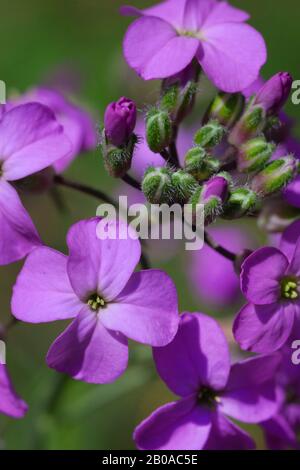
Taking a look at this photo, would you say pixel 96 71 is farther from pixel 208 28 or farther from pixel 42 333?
pixel 208 28

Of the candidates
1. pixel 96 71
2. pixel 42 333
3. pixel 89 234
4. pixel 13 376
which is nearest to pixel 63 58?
pixel 96 71

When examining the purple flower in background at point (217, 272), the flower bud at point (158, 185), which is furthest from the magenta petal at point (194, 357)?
the purple flower in background at point (217, 272)

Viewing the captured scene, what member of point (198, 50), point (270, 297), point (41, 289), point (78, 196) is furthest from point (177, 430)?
point (78, 196)

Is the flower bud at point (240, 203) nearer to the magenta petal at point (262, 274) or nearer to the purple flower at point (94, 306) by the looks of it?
the magenta petal at point (262, 274)

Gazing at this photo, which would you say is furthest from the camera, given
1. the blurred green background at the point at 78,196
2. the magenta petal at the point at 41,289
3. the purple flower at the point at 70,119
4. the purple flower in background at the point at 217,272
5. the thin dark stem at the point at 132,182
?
the purple flower in background at the point at 217,272

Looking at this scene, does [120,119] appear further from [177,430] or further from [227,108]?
[177,430]

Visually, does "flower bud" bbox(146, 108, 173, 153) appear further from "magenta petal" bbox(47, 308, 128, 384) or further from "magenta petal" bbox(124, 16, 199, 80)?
"magenta petal" bbox(47, 308, 128, 384)

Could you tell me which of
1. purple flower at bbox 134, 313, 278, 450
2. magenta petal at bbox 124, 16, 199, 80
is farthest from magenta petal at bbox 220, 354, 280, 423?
magenta petal at bbox 124, 16, 199, 80
